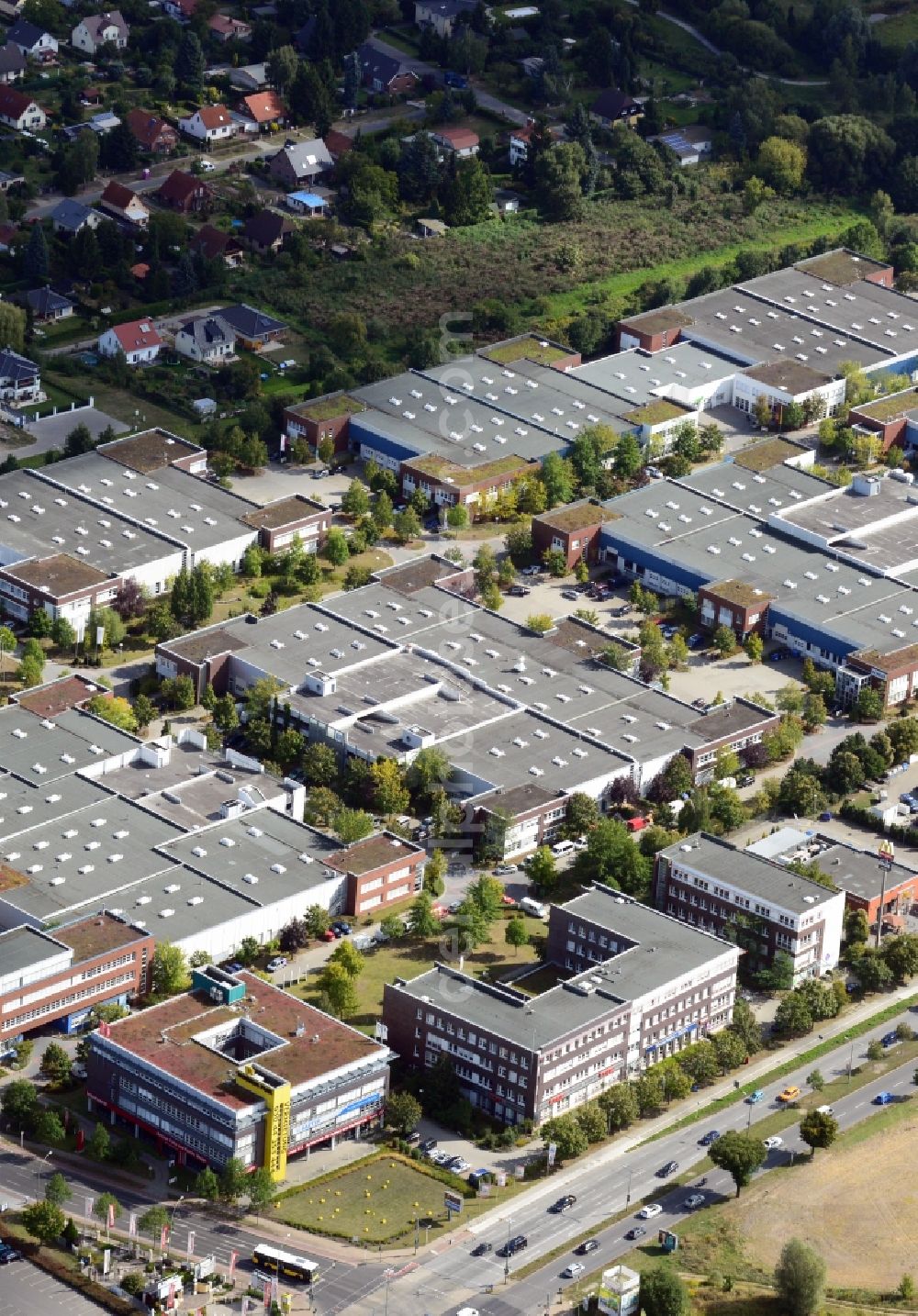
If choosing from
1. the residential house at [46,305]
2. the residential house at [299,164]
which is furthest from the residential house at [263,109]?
the residential house at [46,305]

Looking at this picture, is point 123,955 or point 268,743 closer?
point 123,955

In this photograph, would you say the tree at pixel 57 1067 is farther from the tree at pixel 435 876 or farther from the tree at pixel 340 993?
the tree at pixel 435 876

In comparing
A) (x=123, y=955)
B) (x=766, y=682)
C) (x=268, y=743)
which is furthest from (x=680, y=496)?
(x=123, y=955)

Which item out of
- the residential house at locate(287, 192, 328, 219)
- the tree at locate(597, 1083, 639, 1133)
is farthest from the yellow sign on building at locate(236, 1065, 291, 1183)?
the residential house at locate(287, 192, 328, 219)

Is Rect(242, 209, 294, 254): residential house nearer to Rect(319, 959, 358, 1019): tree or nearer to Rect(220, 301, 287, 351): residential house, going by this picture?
Rect(220, 301, 287, 351): residential house

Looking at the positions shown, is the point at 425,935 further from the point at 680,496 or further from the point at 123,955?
the point at 680,496

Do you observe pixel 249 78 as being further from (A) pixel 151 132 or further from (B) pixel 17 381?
(B) pixel 17 381
